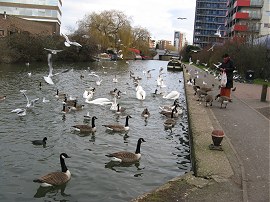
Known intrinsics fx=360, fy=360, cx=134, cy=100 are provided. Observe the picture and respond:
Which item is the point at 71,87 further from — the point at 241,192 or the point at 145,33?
the point at 145,33

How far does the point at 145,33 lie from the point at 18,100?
369 feet

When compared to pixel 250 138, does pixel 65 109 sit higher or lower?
lower

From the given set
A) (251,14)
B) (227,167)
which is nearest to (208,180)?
(227,167)

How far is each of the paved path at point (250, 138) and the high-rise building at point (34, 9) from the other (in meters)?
83.5

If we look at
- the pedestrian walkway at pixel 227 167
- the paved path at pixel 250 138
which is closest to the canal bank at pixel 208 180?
the pedestrian walkway at pixel 227 167

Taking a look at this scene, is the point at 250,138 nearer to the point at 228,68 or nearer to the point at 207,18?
the point at 228,68

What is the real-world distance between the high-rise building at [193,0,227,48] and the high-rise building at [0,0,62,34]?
63.6 metres

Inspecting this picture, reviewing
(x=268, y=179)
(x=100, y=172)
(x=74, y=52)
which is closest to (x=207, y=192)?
(x=268, y=179)

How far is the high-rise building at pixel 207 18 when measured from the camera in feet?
473

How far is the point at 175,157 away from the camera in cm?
1130

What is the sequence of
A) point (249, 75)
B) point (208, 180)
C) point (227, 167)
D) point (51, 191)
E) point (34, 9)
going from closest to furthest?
point (208, 180) < point (51, 191) < point (227, 167) < point (249, 75) < point (34, 9)

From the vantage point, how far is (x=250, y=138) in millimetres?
11836

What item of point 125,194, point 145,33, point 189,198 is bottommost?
point 125,194

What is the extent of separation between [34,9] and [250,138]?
Result: 94.8 meters
